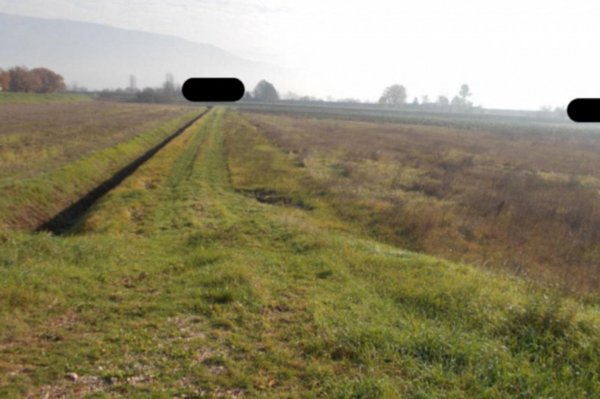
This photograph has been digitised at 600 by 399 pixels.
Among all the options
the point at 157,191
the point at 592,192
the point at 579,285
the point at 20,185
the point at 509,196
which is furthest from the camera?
the point at 592,192

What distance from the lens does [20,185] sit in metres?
15.4

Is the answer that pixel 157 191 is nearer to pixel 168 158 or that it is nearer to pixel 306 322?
pixel 168 158

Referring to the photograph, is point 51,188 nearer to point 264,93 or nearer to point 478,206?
point 264,93

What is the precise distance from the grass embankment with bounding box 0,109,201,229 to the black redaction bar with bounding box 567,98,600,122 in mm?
15322

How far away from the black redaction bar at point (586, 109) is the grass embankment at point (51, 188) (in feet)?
50.3

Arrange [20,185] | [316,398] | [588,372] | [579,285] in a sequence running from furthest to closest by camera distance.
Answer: [20,185]
[579,285]
[588,372]
[316,398]

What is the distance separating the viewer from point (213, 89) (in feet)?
4.79

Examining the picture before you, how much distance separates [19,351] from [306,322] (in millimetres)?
4418

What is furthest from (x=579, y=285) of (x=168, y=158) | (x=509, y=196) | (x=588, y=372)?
(x=168, y=158)

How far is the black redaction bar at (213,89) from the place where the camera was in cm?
142

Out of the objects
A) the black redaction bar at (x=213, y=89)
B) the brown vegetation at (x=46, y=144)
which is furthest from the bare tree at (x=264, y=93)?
the brown vegetation at (x=46, y=144)

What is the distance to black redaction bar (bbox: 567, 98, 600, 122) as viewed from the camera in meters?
1.27

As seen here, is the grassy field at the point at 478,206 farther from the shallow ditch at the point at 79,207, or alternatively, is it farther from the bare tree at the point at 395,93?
the bare tree at the point at 395,93

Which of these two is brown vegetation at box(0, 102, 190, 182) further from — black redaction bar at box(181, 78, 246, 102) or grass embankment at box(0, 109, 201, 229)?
black redaction bar at box(181, 78, 246, 102)
